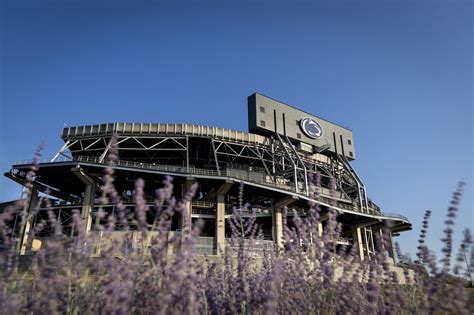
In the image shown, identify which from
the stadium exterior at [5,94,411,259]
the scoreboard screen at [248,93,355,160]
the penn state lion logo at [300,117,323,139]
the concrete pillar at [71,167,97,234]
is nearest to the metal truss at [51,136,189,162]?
the stadium exterior at [5,94,411,259]

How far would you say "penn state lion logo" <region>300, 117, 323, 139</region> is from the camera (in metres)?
54.1

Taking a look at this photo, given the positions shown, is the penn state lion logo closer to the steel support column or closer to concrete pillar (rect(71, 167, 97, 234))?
the steel support column

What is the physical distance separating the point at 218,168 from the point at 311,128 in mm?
22103

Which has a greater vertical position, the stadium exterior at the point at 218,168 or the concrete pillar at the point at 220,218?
the stadium exterior at the point at 218,168

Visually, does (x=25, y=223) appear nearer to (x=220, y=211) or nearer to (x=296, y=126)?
(x=220, y=211)

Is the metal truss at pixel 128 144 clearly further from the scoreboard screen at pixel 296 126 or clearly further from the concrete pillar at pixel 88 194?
the scoreboard screen at pixel 296 126

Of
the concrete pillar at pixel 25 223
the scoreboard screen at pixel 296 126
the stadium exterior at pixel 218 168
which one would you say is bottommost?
the concrete pillar at pixel 25 223

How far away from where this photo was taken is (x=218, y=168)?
129 ft

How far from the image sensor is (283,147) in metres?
47.0

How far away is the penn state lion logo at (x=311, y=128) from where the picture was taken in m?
54.1

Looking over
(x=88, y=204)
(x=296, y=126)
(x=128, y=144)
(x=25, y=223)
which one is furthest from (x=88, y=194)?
(x=25, y=223)

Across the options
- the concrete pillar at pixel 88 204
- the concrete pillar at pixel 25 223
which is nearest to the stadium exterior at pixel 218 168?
the concrete pillar at pixel 88 204

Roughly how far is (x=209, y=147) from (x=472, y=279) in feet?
145

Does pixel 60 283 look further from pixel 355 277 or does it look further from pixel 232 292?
pixel 355 277
